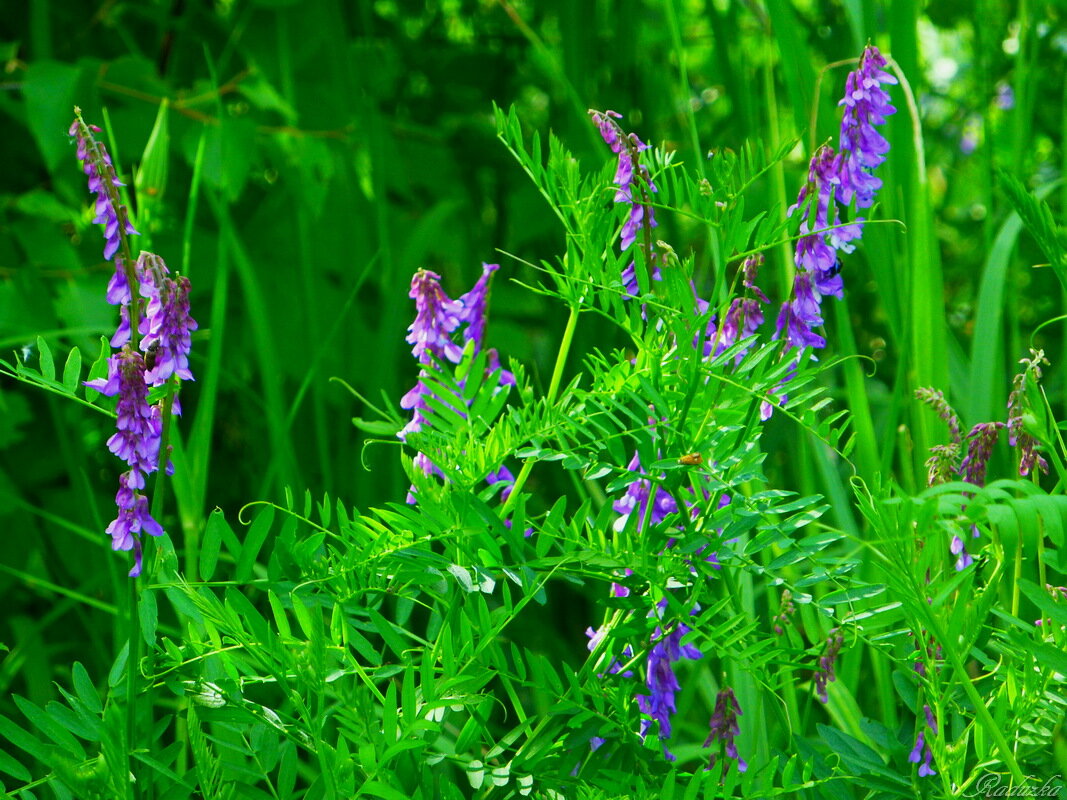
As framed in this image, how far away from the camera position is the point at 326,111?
163 centimetres

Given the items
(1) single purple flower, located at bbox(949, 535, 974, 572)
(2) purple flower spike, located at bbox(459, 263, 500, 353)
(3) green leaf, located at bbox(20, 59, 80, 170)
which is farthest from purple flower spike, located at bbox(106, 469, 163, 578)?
(3) green leaf, located at bbox(20, 59, 80, 170)

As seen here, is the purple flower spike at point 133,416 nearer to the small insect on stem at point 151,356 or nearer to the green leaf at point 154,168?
the small insect on stem at point 151,356

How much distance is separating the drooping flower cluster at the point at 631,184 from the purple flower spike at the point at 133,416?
291 mm

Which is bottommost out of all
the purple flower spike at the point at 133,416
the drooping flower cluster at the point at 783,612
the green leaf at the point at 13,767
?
the green leaf at the point at 13,767

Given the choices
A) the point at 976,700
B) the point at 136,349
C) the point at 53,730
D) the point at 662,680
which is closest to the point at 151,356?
the point at 136,349

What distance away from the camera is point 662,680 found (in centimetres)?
72

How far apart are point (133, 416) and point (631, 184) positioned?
33cm

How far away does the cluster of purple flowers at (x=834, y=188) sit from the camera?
27.5 inches

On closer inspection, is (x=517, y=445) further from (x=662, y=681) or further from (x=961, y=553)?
(x=961, y=553)

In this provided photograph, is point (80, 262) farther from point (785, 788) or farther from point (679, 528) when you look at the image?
point (785, 788)

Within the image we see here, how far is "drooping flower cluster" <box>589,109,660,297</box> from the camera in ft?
2.22

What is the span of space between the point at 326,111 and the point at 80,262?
1.38ft

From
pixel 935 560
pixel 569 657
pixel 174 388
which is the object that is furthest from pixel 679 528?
pixel 569 657

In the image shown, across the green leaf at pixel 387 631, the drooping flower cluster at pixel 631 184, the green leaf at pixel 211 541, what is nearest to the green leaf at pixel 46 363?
the green leaf at pixel 211 541
